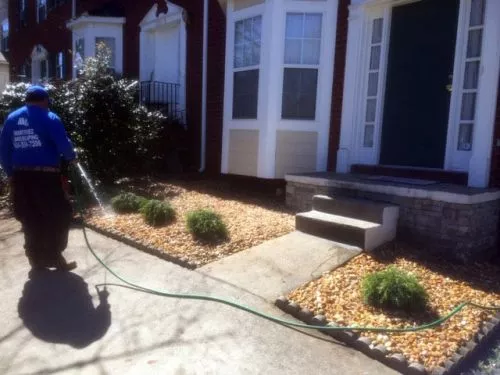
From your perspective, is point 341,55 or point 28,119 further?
point 341,55

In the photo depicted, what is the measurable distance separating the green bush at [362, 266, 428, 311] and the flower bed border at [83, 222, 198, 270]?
5.86 ft

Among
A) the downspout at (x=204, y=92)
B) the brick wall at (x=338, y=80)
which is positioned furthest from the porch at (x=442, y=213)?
the downspout at (x=204, y=92)

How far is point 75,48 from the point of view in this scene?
13.5 metres

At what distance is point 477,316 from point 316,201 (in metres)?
2.48

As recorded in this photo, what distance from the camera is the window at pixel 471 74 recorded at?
215 inches

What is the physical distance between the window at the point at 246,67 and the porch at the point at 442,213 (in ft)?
9.76

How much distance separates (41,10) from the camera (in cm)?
1648

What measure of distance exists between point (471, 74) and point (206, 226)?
4.02 m

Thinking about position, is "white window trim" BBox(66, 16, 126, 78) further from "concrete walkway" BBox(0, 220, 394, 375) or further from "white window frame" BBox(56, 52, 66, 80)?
"concrete walkway" BBox(0, 220, 394, 375)

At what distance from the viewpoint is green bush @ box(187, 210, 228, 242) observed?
4.85 meters

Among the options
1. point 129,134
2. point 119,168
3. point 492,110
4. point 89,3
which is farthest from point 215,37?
point 89,3

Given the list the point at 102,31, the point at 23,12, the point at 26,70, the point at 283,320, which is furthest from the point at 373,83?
the point at 23,12

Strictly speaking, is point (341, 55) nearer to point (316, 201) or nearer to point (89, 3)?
point (316, 201)

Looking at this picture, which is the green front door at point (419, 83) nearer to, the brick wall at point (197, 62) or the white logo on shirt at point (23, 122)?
the brick wall at point (197, 62)
